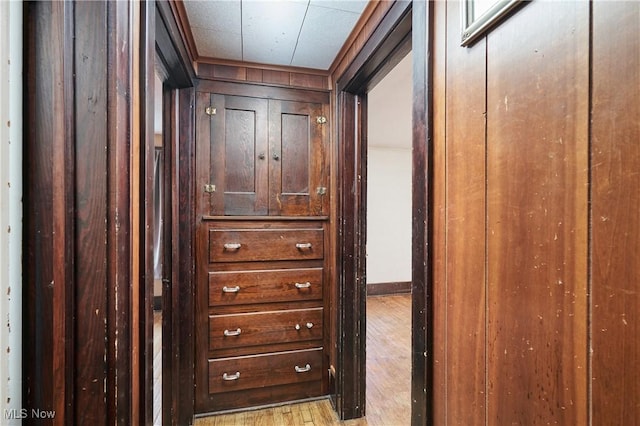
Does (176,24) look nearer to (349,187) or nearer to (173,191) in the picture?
(173,191)

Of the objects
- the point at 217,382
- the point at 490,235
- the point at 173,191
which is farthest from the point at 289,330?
the point at 490,235

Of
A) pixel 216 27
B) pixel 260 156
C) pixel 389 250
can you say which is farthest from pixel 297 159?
pixel 389 250

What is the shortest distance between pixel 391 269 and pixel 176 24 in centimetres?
420

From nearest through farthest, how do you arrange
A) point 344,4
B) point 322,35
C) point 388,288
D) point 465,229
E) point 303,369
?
point 465,229 < point 344,4 < point 322,35 < point 303,369 < point 388,288

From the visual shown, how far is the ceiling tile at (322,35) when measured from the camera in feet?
4.56

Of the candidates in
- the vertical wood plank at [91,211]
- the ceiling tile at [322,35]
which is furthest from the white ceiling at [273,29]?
the vertical wood plank at [91,211]

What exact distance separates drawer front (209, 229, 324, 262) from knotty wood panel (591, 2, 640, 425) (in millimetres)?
1590

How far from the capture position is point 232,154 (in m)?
1.91

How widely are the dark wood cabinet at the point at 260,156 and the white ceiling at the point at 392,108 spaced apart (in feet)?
2.26

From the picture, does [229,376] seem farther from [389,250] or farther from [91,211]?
[389,250]

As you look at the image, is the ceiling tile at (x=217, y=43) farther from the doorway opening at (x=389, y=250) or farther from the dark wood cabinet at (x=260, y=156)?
the doorway opening at (x=389, y=250)

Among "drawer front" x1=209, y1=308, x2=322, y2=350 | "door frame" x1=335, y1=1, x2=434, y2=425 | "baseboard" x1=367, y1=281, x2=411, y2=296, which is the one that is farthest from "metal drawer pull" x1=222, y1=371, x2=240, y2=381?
"baseboard" x1=367, y1=281, x2=411, y2=296

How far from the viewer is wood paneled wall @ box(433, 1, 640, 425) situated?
0.49 metres

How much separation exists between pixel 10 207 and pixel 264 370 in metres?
1.71
